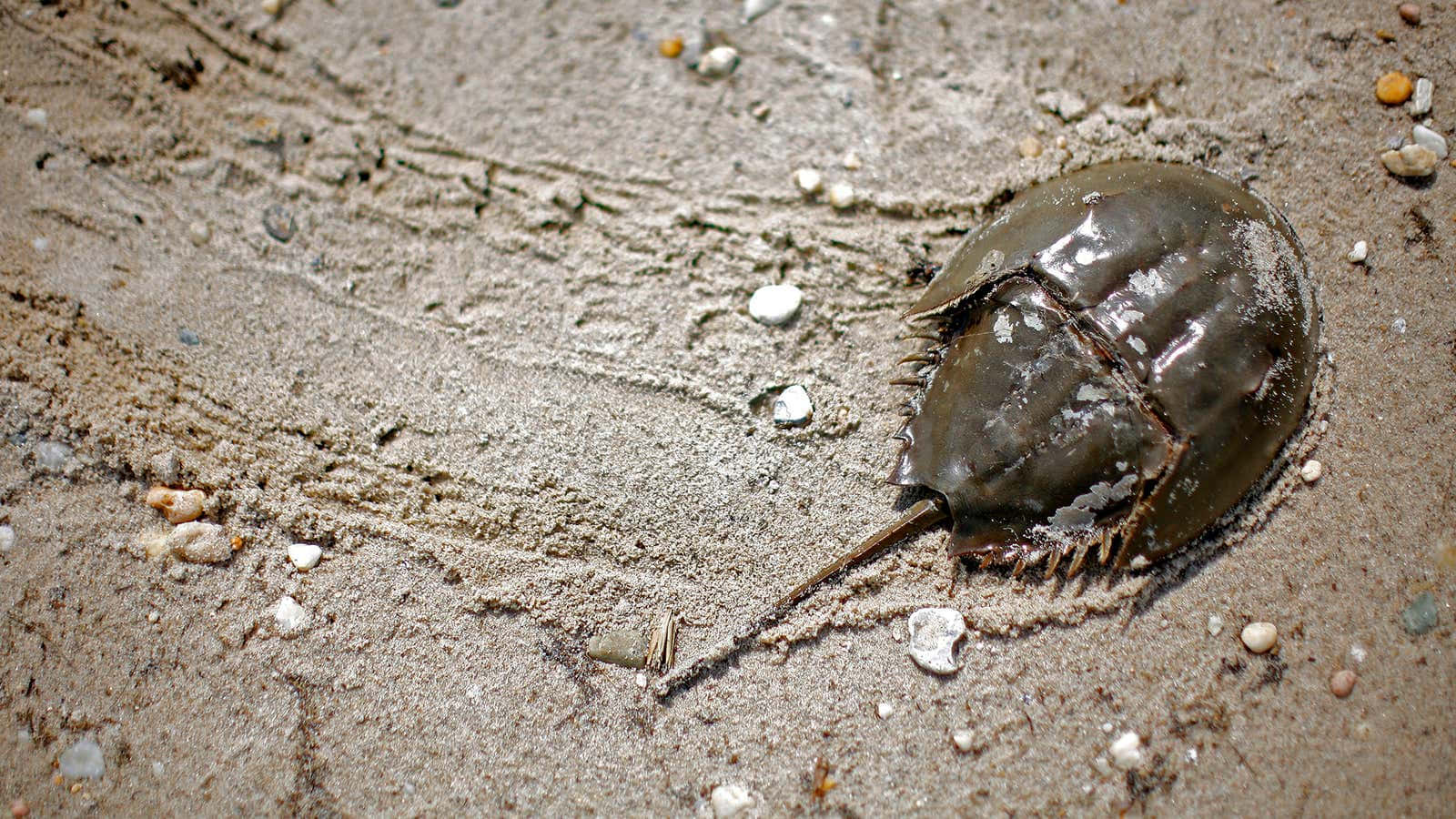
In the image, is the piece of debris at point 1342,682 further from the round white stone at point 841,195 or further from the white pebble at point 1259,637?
the round white stone at point 841,195

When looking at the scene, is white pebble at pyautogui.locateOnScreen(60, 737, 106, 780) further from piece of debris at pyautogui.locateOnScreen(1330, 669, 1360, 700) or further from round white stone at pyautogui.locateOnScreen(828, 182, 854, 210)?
piece of debris at pyautogui.locateOnScreen(1330, 669, 1360, 700)

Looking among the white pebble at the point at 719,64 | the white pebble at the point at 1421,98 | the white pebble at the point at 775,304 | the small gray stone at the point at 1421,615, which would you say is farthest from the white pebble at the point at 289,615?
the white pebble at the point at 1421,98

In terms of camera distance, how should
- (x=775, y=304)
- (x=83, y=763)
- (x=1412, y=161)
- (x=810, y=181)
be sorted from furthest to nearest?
(x=810, y=181) < (x=775, y=304) < (x=1412, y=161) < (x=83, y=763)

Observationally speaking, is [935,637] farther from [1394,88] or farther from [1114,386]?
[1394,88]

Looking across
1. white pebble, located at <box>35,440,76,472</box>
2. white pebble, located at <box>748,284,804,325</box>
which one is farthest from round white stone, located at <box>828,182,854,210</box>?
white pebble, located at <box>35,440,76,472</box>

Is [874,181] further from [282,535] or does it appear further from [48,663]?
[48,663]

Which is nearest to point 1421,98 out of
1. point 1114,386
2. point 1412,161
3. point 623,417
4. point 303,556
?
point 1412,161
